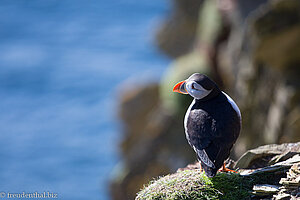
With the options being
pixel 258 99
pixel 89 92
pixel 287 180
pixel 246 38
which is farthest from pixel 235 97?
pixel 89 92

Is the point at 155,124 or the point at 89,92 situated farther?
the point at 89,92

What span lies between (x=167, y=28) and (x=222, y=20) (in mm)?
4996

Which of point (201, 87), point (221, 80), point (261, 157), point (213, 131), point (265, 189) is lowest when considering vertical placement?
point (265, 189)

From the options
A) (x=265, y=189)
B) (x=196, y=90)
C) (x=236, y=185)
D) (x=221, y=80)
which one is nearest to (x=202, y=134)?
(x=196, y=90)

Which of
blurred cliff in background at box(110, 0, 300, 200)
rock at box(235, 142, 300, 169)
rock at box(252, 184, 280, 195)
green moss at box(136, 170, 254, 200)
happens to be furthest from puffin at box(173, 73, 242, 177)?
blurred cliff in background at box(110, 0, 300, 200)

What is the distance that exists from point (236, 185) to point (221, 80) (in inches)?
413

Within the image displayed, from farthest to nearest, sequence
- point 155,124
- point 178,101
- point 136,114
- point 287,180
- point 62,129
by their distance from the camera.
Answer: point 62,129 < point 136,114 < point 155,124 < point 178,101 < point 287,180

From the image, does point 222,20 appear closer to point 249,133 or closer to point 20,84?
point 249,133

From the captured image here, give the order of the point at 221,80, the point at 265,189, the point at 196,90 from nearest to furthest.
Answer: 1. the point at 265,189
2. the point at 196,90
3. the point at 221,80

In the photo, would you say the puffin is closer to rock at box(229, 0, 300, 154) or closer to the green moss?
the green moss

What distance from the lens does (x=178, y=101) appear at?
47.4 feet

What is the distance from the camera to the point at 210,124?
188 inches

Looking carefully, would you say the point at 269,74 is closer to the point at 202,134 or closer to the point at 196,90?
the point at 196,90

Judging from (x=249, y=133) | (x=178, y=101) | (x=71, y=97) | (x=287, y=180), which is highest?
(x=71, y=97)
